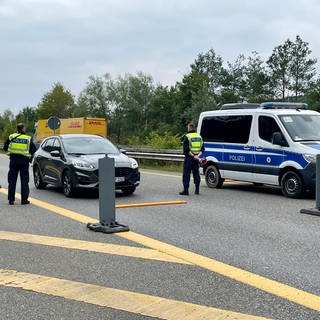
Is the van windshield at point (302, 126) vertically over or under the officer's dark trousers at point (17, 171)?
over

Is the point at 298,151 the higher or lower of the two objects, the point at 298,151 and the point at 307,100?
the lower

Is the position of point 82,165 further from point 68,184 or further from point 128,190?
point 128,190

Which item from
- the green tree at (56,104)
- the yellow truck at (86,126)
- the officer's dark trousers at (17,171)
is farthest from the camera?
the green tree at (56,104)

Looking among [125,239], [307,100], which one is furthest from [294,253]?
[307,100]

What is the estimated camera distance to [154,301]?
468 cm

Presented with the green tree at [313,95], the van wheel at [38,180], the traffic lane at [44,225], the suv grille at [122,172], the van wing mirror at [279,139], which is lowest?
the traffic lane at [44,225]

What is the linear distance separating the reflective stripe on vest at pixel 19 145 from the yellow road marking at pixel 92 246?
12.1 ft

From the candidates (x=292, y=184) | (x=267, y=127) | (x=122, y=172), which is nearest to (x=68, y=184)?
(x=122, y=172)

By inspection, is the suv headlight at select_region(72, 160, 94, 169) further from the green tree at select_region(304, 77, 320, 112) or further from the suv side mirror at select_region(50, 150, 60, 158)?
the green tree at select_region(304, 77, 320, 112)

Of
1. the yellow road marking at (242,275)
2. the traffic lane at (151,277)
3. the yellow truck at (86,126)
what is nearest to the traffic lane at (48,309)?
the traffic lane at (151,277)

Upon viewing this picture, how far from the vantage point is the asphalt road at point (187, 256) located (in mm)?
4594

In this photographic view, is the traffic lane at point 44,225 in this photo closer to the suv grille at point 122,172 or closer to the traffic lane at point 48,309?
the suv grille at point 122,172

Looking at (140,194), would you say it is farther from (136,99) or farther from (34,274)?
(136,99)

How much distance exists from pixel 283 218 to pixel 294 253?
2661mm
